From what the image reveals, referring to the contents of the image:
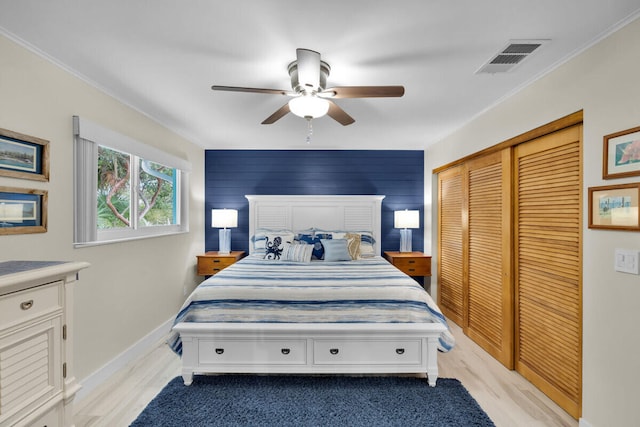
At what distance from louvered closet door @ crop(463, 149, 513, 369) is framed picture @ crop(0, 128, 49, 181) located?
3.53 m

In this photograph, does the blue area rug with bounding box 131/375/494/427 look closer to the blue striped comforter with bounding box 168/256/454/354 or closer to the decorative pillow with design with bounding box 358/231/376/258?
the blue striped comforter with bounding box 168/256/454/354

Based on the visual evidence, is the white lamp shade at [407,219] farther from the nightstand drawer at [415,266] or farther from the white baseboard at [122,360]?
the white baseboard at [122,360]

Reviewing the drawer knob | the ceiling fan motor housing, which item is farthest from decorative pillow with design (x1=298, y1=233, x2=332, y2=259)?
the drawer knob

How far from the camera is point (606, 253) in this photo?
1.78 m

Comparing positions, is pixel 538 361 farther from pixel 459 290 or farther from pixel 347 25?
pixel 347 25

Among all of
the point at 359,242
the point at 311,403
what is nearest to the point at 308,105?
the point at 311,403

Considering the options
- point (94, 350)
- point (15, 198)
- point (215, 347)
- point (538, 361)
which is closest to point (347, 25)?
point (15, 198)

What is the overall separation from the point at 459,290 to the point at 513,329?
1.06 m

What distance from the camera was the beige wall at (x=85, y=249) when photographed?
1.89 meters

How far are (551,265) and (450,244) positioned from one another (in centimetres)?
173

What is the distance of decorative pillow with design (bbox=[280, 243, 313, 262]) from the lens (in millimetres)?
3885

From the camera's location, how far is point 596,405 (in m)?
1.82

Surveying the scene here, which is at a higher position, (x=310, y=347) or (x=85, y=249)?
(x=85, y=249)

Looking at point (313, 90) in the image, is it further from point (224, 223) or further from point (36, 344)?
point (224, 223)
